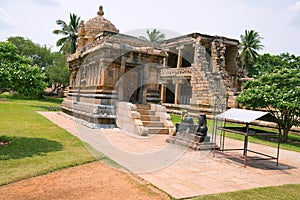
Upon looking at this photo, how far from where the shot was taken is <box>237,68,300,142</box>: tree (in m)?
11.4

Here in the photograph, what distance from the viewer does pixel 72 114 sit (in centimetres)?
1495

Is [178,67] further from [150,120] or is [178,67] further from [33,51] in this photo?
[33,51]

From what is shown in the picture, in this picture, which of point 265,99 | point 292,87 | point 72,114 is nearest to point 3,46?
point 72,114

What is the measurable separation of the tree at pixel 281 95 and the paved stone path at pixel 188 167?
9.92 ft

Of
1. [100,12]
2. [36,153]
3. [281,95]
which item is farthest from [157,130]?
[100,12]

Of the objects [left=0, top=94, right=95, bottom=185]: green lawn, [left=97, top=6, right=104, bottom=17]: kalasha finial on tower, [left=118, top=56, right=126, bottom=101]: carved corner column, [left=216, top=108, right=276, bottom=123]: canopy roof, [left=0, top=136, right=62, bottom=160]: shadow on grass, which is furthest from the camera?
[left=97, top=6, right=104, bottom=17]: kalasha finial on tower

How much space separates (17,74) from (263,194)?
6397 millimetres

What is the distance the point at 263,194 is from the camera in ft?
15.6

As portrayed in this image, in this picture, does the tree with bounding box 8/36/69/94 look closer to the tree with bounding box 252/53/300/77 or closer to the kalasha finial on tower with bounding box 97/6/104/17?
the kalasha finial on tower with bounding box 97/6/104/17

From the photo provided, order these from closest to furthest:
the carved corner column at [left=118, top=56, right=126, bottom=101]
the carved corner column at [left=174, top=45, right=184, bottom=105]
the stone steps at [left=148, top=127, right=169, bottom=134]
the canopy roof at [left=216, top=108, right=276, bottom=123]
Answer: the canopy roof at [left=216, top=108, right=276, bottom=123], the stone steps at [left=148, top=127, right=169, bottom=134], the carved corner column at [left=118, top=56, right=126, bottom=101], the carved corner column at [left=174, top=45, right=184, bottom=105]

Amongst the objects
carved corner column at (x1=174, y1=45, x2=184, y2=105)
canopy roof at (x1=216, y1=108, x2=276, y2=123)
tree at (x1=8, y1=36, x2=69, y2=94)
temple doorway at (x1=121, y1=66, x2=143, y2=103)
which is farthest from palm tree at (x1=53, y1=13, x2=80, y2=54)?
canopy roof at (x1=216, y1=108, x2=276, y2=123)

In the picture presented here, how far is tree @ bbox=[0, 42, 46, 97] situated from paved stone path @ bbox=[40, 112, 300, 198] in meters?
2.41

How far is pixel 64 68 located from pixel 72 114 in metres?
18.6

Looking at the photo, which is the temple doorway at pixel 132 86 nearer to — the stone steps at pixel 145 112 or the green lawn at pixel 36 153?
the stone steps at pixel 145 112
